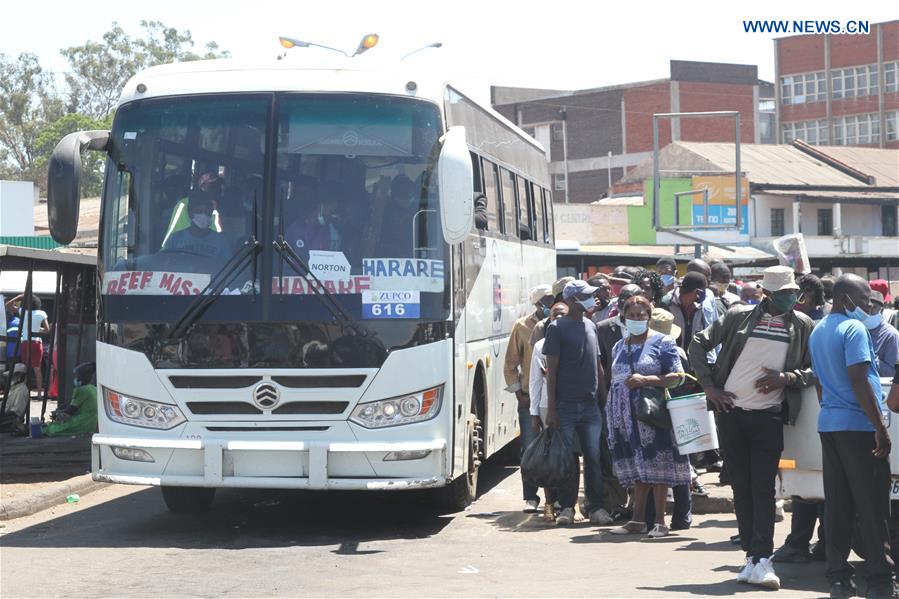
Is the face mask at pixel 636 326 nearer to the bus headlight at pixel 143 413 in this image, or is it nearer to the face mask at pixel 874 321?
the face mask at pixel 874 321

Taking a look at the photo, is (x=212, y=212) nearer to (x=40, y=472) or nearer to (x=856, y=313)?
(x=856, y=313)

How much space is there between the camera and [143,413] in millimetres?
10156

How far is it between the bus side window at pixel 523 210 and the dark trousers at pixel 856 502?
721 centimetres

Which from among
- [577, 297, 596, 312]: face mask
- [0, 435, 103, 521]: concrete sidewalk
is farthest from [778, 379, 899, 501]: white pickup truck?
[0, 435, 103, 521]: concrete sidewalk

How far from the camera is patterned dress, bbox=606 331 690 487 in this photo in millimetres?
A: 10039

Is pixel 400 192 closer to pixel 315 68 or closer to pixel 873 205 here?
pixel 315 68

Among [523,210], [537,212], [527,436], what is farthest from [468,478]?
[537,212]

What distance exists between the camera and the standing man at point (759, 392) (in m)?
8.10

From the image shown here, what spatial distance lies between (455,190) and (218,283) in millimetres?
1906

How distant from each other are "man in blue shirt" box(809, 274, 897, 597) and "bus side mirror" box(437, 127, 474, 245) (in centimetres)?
281

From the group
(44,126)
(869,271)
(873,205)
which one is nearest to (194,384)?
(869,271)

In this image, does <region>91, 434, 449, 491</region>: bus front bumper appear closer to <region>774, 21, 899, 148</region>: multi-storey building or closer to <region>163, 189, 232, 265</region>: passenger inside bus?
<region>163, 189, 232, 265</region>: passenger inside bus

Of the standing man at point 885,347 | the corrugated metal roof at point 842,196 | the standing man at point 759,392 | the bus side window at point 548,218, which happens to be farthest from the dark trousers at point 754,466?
the corrugated metal roof at point 842,196

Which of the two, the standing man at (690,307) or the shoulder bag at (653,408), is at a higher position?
the standing man at (690,307)
